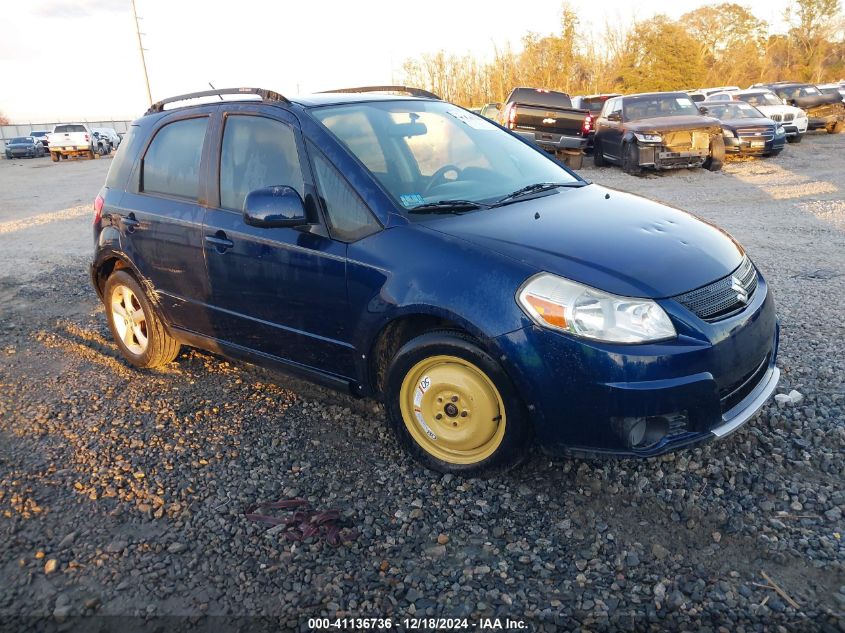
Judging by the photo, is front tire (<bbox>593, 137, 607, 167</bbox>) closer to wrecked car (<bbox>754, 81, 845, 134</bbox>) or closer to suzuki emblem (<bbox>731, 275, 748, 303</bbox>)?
wrecked car (<bbox>754, 81, 845, 134</bbox>)

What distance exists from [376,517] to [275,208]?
157 cm

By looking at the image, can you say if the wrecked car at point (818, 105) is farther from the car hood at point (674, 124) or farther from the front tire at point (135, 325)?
the front tire at point (135, 325)

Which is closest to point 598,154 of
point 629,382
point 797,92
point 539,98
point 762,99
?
point 539,98

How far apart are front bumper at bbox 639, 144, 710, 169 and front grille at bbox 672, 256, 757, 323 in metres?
11.4

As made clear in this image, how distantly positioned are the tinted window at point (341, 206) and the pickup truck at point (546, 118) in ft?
41.9

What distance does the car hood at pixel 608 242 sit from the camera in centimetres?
283

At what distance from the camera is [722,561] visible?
2.56 m

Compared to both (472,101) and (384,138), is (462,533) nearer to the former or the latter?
(384,138)

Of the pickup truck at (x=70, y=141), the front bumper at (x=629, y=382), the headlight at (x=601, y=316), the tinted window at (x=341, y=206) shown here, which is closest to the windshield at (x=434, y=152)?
the tinted window at (x=341, y=206)

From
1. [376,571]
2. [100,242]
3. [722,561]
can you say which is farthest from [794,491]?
[100,242]

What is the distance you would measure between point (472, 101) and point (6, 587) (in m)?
37.9

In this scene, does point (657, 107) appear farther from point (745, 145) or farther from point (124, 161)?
point (124, 161)

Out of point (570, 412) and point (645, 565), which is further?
point (570, 412)

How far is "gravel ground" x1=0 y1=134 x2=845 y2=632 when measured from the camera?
8.02 feet
